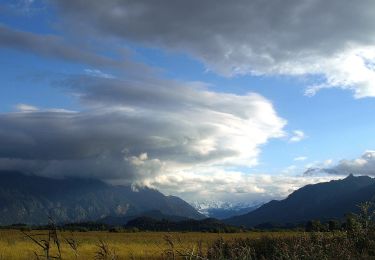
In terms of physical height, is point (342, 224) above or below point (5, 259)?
above

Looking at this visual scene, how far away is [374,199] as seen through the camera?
21.0 metres

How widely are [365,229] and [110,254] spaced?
41.5ft

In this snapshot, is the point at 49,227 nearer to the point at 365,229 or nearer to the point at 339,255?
the point at 339,255

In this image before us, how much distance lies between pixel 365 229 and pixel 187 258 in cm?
1166

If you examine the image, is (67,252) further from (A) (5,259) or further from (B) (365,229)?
(B) (365,229)

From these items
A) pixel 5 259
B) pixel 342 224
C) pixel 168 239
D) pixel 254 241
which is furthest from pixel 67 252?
pixel 168 239

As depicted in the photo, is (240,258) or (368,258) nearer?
(240,258)

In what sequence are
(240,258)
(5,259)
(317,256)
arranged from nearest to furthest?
(240,258), (317,256), (5,259)

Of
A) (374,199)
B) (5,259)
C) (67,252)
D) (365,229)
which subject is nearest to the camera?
(365,229)

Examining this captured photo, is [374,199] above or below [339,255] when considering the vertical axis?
above

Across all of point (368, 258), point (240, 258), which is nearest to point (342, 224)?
point (368, 258)

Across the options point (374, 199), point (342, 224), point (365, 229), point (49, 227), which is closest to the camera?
point (49, 227)

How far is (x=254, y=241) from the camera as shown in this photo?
27969 millimetres

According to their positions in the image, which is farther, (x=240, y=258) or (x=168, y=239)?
(x=240, y=258)
